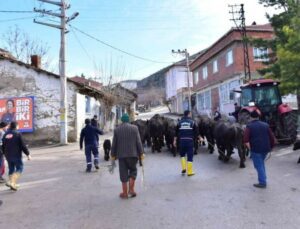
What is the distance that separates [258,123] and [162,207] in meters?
3.46

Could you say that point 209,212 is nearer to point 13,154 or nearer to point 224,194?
point 224,194

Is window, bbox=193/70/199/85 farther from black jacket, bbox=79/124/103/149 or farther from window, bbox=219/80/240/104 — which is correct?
black jacket, bbox=79/124/103/149

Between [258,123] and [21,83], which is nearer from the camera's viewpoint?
[258,123]

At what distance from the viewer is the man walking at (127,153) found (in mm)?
8344

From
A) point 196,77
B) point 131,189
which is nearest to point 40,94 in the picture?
point 131,189

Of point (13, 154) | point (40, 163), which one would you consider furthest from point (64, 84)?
point (13, 154)

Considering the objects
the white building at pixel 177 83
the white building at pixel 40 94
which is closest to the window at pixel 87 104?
the white building at pixel 40 94

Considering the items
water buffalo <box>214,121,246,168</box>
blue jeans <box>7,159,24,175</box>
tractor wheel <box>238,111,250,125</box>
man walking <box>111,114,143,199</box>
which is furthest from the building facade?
blue jeans <box>7,159,24,175</box>

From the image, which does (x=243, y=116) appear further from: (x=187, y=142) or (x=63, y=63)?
(x=63, y=63)

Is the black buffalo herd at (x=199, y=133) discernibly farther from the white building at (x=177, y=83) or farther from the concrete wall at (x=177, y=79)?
the concrete wall at (x=177, y=79)

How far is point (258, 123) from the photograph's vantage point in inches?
365

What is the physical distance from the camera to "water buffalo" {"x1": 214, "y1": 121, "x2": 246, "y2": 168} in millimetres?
11539

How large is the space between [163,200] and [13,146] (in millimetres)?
4405

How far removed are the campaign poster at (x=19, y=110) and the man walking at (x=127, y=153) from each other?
16.3m
